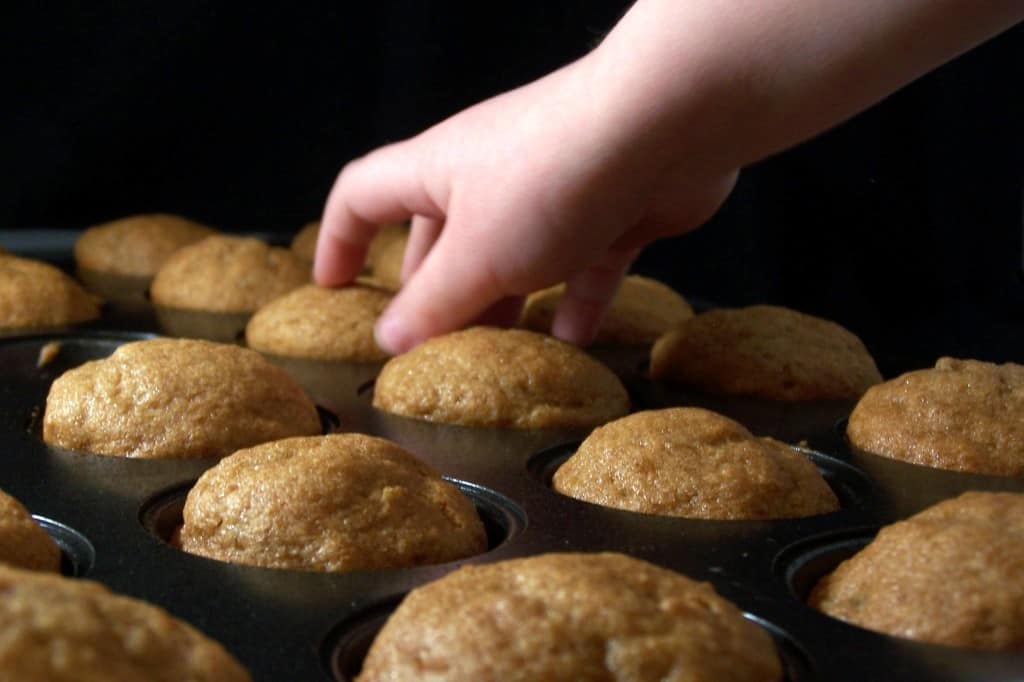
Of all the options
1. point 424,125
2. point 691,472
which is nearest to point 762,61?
point 691,472

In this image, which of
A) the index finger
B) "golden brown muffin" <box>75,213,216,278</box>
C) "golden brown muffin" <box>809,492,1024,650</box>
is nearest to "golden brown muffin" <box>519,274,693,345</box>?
the index finger

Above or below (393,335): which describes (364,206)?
above

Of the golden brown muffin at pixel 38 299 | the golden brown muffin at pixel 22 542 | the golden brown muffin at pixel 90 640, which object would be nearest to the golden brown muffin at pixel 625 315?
the golden brown muffin at pixel 38 299

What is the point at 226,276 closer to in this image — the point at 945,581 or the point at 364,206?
the point at 364,206

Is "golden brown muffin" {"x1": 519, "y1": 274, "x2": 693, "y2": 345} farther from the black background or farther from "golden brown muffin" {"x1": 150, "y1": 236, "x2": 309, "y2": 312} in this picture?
"golden brown muffin" {"x1": 150, "y1": 236, "x2": 309, "y2": 312}

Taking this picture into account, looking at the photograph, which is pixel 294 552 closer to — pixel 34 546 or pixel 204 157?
pixel 34 546

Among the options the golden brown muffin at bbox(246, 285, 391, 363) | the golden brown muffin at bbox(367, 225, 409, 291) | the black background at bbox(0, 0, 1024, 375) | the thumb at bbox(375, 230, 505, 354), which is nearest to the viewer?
the thumb at bbox(375, 230, 505, 354)
